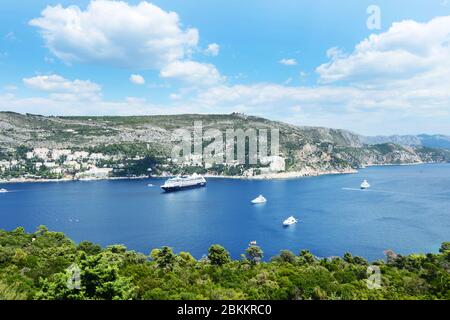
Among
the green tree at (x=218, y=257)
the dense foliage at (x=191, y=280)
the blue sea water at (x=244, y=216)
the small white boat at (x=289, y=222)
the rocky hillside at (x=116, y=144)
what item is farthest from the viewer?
the rocky hillside at (x=116, y=144)

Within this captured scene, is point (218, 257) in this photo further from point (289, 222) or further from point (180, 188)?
point (180, 188)

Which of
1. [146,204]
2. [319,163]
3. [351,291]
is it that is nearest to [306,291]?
[351,291]

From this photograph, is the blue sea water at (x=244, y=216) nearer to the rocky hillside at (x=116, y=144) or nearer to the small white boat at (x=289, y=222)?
the small white boat at (x=289, y=222)

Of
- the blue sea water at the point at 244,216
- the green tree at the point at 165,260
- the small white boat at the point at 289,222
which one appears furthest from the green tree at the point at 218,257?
the small white boat at the point at 289,222

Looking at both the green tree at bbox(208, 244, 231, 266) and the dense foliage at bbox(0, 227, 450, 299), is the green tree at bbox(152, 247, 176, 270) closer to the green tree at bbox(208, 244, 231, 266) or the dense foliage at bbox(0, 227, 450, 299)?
the dense foliage at bbox(0, 227, 450, 299)

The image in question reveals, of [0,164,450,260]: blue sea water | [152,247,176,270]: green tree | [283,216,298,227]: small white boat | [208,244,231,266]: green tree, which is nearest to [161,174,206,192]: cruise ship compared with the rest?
[0,164,450,260]: blue sea water
